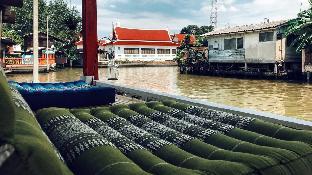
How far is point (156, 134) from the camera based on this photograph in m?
2.79

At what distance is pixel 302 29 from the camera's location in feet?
86.6

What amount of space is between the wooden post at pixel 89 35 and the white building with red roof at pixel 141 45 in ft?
162

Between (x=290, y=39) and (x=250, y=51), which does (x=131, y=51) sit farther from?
(x=290, y=39)

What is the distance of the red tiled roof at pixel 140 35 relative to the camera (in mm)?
60312

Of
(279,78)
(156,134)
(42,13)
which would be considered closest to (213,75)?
(279,78)

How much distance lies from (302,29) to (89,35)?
22.2 meters

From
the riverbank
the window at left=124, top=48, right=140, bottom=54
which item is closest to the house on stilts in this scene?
the riverbank

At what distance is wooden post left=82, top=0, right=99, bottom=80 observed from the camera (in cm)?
812

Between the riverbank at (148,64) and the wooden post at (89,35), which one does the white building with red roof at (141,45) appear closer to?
the riverbank at (148,64)

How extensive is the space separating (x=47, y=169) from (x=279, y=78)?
28898mm

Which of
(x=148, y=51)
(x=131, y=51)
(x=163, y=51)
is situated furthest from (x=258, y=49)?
(x=163, y=51)

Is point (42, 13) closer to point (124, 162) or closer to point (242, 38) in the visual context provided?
point (242, 38)

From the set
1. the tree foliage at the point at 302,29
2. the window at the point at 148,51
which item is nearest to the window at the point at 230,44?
the tree foliage at the point at 302,29

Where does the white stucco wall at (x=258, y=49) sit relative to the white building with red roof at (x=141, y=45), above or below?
below
